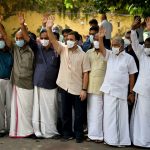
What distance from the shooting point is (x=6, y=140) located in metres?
7.78

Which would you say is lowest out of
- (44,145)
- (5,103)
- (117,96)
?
(44,145)

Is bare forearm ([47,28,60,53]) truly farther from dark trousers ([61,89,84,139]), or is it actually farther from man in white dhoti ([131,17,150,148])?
man in white dhoti ([131,17,150,148])

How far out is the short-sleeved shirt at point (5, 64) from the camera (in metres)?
7.81

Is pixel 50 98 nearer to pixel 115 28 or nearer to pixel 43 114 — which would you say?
pixel 43 114

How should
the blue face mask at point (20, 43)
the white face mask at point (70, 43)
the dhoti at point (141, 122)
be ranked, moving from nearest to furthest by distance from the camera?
the dhoti at point (141, 122)
the white face mask at point (70, 43)
the blue face mask at point (20, 43)

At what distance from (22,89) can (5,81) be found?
356mm

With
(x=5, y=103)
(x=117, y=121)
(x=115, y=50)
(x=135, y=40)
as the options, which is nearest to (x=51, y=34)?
(x=115, y=50)

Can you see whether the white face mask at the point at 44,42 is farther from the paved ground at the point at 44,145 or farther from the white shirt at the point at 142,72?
the paved ground at the point at 44,145

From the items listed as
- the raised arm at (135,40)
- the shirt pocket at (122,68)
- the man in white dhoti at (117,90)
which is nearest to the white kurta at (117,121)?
the man in white dhoti at (117,90)

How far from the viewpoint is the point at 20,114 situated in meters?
7.90

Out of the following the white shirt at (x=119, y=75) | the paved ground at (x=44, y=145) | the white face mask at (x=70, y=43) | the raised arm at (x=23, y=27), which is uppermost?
the raised arm at (x=23, y=27)

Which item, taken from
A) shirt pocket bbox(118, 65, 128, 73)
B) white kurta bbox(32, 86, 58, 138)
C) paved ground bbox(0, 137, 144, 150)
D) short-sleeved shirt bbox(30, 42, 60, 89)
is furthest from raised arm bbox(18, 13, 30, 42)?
paved ground bbox(0, 137, 144, 150)

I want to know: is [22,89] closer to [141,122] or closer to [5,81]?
[5,81]

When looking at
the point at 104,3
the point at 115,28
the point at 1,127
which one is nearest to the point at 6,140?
the point at 1,127
